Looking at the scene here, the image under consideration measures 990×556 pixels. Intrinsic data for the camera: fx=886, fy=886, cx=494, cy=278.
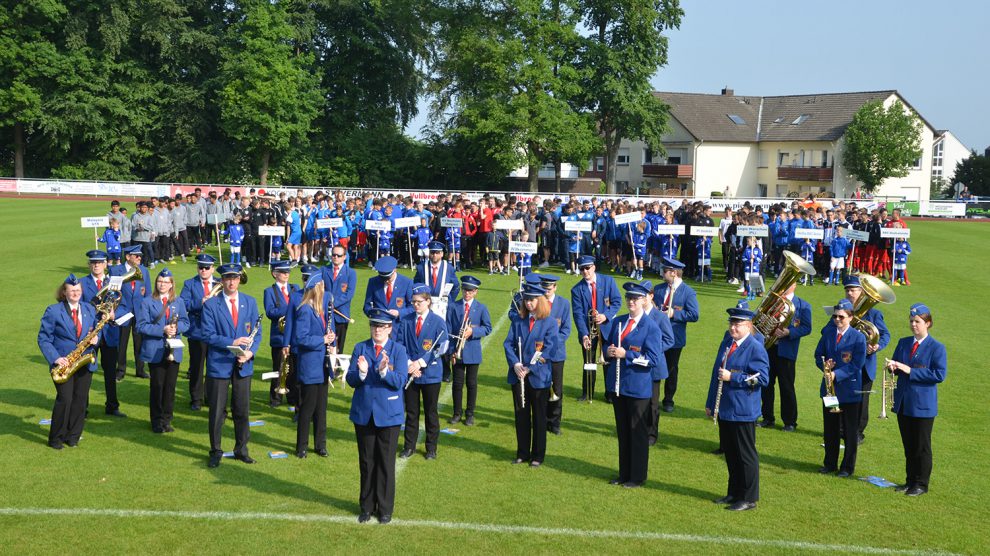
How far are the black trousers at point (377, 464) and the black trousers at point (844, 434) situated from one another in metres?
5.08

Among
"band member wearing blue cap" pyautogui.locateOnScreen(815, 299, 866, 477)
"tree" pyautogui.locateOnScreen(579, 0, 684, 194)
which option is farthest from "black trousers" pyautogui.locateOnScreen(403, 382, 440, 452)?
"tree" pyautogui.locateOnScreen(579, 0, 684, 194)

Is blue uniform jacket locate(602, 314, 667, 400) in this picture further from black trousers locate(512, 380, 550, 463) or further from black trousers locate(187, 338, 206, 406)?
black trousers locate(187, 338, 206, 406)

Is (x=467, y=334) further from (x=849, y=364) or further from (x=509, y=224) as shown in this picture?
(x=509, y=224)

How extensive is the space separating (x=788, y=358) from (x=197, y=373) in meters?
8.05

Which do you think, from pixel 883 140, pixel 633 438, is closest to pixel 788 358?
pixel 633 438

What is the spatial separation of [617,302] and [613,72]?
4539cm

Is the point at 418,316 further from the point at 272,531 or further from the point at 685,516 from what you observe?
the point at 685,516

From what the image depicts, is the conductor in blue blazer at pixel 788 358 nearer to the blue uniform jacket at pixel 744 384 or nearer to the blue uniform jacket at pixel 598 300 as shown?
the blue uniform jacket at pixel 598 300

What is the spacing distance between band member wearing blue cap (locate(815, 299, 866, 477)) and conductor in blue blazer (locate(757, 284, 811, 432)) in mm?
1160

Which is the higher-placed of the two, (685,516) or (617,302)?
(617,302)

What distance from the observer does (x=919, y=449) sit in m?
9.43

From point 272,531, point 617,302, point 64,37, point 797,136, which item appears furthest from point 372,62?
point 272,531

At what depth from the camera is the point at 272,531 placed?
821 cm

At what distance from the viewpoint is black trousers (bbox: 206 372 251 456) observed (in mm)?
9953
